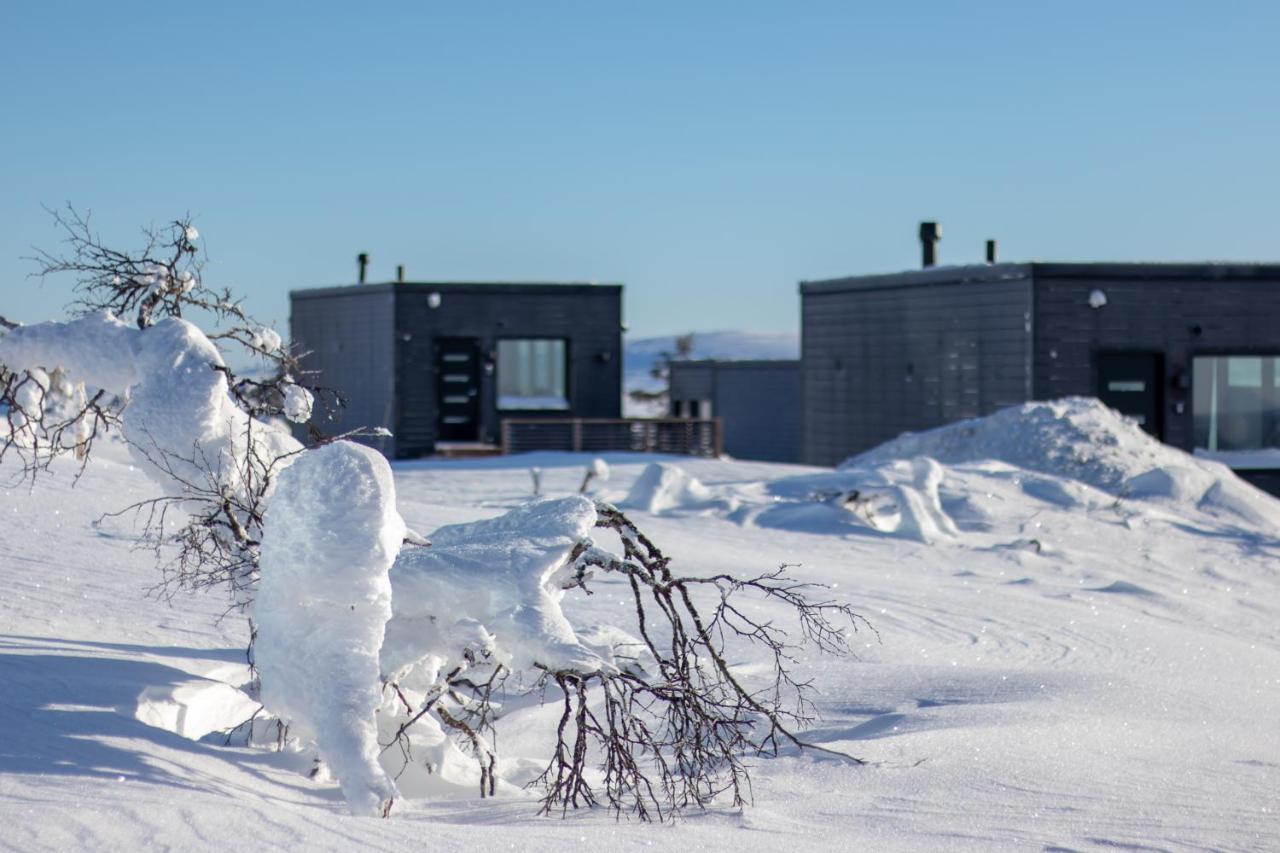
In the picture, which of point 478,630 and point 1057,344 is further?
point 1057,344

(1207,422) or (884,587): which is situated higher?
(1207,422)

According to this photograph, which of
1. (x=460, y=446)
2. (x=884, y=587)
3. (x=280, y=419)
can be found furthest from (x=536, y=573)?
(x=460, y=446)

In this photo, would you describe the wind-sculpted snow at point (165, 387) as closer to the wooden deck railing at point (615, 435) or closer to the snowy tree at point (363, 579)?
the snowy tree at point (363, 579)

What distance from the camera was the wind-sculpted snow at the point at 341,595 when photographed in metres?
5.27

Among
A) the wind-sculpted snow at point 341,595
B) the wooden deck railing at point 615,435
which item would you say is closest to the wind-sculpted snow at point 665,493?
the wooden deck railing at point 615,435

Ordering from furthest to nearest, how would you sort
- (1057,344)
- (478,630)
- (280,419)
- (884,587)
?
(1057,344) → (884,587) → (280,419) → (478,630)

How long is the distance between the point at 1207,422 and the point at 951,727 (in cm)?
1688

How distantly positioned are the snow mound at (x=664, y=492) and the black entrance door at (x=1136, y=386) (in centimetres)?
851

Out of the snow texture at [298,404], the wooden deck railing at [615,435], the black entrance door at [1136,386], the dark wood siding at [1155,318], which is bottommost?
the wooden deck railing at [615,435]

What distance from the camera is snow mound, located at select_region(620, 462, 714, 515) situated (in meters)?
16.1

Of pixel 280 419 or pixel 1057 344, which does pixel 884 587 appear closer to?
pixel 280 419

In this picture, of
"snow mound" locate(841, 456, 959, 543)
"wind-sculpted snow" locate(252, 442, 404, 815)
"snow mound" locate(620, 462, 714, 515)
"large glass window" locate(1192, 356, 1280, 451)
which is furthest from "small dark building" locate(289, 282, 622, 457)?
"wind-sculpted snow" locate(252, 442, 404, 815)

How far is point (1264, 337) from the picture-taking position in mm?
22109

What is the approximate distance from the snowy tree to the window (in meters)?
22.4
